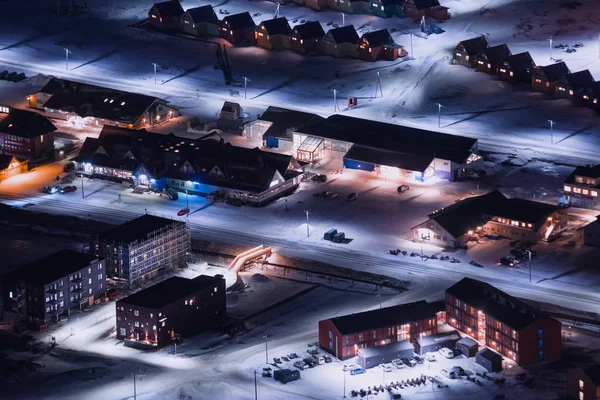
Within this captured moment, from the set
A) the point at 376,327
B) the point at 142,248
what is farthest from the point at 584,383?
the point at 142,248

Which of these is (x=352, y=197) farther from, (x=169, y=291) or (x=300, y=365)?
(x=300, y=365)

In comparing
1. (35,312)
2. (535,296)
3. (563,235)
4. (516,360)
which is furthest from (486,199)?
(35,312)

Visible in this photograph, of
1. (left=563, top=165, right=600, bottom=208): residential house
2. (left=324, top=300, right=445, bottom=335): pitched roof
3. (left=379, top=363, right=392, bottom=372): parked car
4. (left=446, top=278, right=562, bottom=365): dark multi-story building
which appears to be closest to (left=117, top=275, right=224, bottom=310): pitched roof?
(left=324, top=300, right=445, bottom=335): pitched roof

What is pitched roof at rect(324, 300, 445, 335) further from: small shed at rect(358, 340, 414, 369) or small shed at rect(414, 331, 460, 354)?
small shed at rect(414, 331, 460, 354)

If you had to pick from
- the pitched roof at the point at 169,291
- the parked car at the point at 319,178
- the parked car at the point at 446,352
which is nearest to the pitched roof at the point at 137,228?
the pitched roof at the point at 169,291

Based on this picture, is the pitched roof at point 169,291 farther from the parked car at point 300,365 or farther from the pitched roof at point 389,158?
the pitched roof at point 389,158

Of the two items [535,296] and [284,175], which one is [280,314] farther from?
[284,175]
